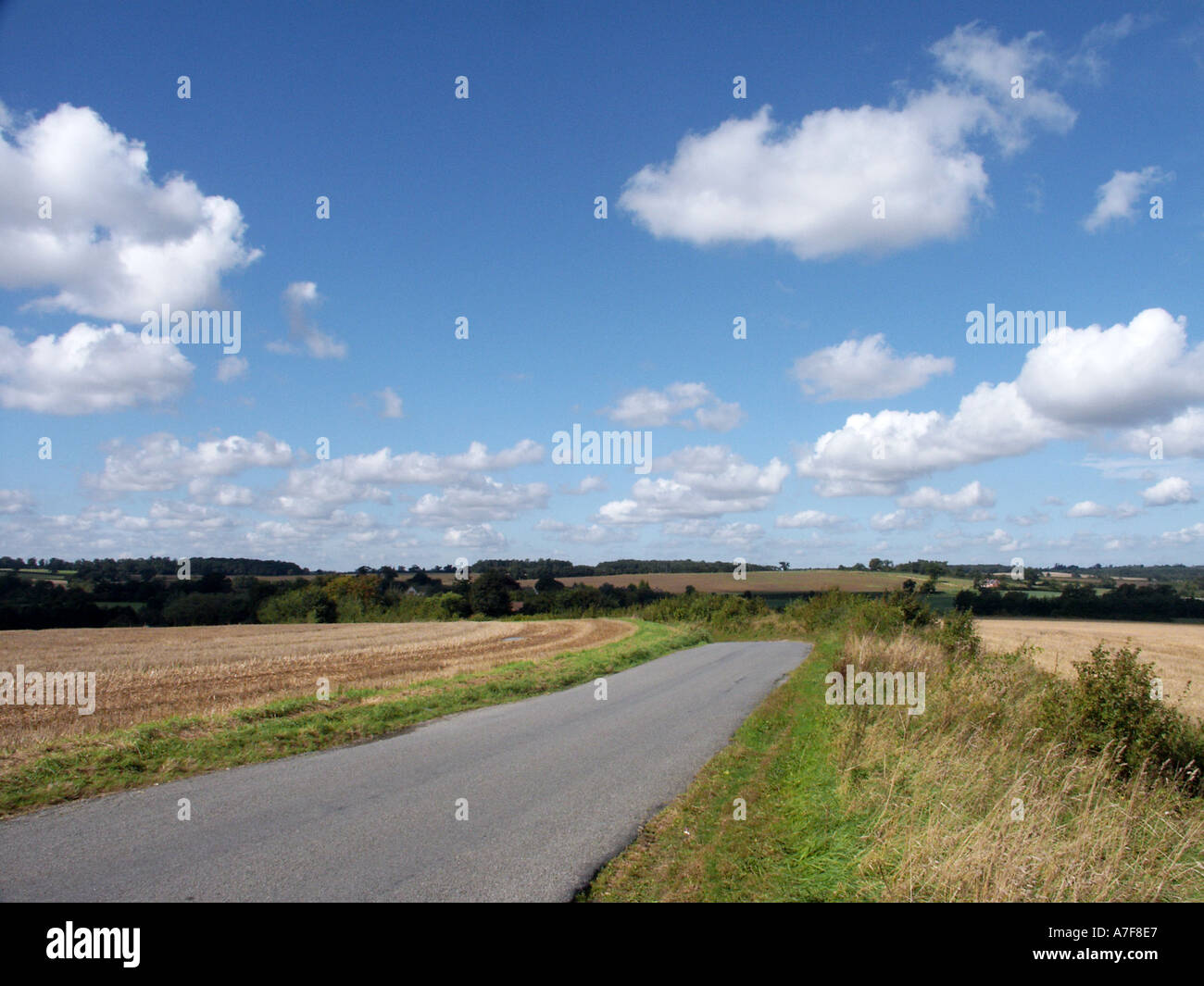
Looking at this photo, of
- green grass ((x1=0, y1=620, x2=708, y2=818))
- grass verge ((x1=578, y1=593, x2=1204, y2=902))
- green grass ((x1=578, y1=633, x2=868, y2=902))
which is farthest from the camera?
green grass ((x1=0, y1=620, x2=708, y2=818))

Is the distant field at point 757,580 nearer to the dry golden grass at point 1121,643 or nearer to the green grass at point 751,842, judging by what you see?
the dry golden grass at point 1121,643

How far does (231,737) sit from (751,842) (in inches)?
337

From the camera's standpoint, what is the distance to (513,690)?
18203 millimetres

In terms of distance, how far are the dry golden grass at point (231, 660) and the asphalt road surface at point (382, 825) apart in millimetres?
4949

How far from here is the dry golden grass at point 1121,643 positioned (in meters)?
21.6

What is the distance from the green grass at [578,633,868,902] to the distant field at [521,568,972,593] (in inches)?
2491

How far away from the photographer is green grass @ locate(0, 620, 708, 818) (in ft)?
29.1

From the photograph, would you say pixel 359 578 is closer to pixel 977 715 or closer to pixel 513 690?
Result: pixel 513 690
